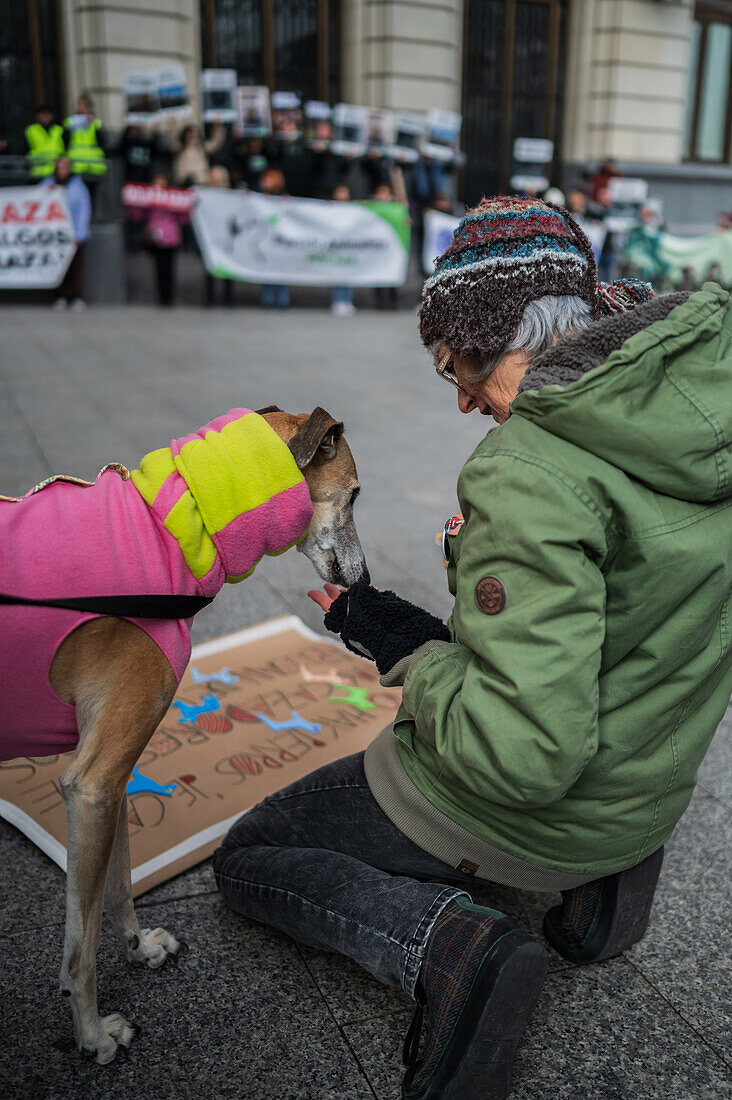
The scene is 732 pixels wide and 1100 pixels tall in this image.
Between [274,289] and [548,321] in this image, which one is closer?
[548,321]

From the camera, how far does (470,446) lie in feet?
22.1

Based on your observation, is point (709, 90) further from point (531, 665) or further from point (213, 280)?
point (531, 665)

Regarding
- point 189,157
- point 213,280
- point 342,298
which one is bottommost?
point 342,298

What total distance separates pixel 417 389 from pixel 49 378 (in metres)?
3.17

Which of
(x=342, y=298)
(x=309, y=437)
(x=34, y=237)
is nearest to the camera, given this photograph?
(x=309, y=437)

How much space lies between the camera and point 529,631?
4.68 ft

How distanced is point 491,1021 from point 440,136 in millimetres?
15319

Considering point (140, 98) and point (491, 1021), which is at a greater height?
point (140, 98)

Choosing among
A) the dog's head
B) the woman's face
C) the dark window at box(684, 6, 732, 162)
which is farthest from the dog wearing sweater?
the dark window at box(684, 6, 732, 162)

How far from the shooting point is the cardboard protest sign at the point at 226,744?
2588mm

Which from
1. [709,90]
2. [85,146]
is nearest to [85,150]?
[85,146]

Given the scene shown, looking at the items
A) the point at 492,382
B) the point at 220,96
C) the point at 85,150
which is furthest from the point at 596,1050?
the point at 220,96

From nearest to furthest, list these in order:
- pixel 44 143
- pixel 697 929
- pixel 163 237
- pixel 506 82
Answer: pixel 697 929 < pixel 163 237 < pixel 44 143 < pixel 506 82

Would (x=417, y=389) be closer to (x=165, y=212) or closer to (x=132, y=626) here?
(x=165, y=212)
